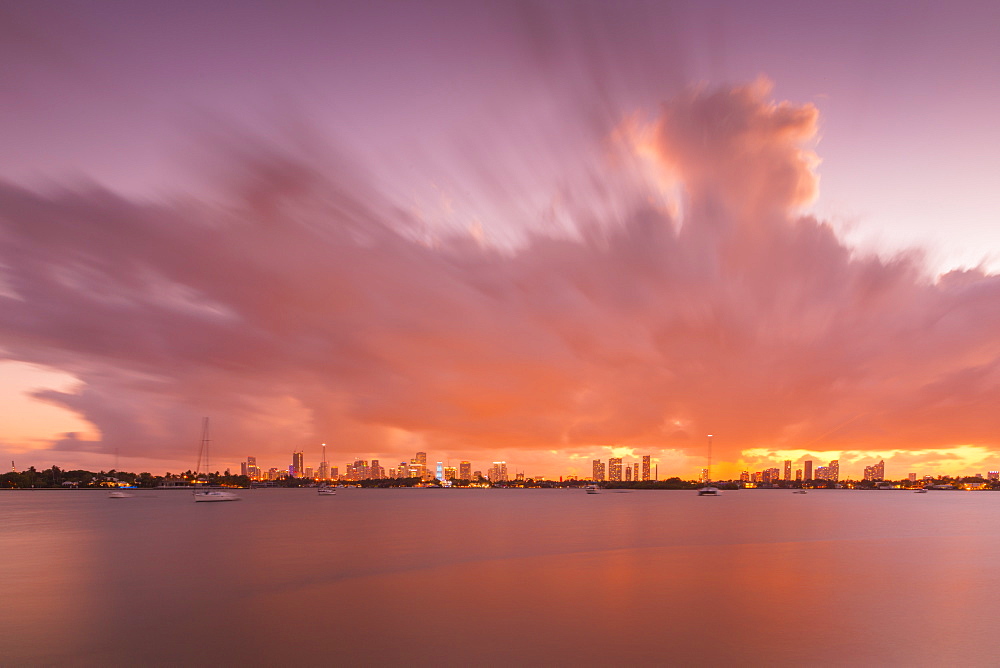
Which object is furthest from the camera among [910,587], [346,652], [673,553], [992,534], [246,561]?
[992,534]

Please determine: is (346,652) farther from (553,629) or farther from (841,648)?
(841,648)

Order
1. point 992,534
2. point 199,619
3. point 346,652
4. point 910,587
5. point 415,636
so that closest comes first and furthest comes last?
1. point 346,652
2. point 415,636
3. point 199,619
4. point 910,587
5. point 992,534

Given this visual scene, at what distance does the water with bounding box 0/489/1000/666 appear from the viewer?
22.5 meters

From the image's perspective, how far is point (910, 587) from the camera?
3625cm

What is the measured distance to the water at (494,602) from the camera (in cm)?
2253

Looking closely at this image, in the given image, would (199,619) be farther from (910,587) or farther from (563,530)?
(563,530)

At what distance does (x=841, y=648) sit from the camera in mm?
23281

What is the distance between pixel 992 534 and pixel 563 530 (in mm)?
50536

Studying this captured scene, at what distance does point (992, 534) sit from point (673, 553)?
49.1m

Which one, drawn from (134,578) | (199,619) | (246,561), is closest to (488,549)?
(246,561)

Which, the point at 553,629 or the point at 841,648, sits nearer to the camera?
the point at 841,648

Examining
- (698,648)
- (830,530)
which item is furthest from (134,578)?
(830,530)

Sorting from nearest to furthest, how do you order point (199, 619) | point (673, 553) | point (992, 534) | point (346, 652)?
point (346, 652)
point (199, 619)
point (673, 553)
point (992, 534)

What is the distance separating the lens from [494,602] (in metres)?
30.9
